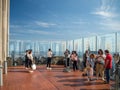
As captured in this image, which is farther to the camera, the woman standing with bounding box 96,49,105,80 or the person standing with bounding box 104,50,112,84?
the woman standing with bounding box 96,49,105,80

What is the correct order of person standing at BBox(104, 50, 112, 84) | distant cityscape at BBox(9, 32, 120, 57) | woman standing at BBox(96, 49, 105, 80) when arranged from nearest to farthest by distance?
person standing at BBox(104, 50, 112, 84) < woman standing at BBox(96, 49, 105, 80) < distant cityscape at BBox(9, 32, 120, 57)

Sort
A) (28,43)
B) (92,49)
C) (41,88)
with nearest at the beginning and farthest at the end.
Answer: (41,88), (92,49), (28,43)

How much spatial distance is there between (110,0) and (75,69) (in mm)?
13465

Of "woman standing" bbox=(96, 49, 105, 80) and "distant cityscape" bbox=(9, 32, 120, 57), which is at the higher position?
"distant cityscape" bbox=(9, 32, 120, 57)

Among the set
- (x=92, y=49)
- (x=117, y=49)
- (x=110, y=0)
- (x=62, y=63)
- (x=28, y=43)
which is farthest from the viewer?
(x=110, y=0)

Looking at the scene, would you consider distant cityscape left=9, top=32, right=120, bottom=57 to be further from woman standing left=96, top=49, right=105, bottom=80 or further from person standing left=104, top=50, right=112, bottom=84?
person standing left=104, top=50, right=112, bottom=84

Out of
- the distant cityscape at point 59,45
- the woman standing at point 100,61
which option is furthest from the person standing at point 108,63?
the distant cityscape at point 59,45

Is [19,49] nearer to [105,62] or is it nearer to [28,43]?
[28,43]

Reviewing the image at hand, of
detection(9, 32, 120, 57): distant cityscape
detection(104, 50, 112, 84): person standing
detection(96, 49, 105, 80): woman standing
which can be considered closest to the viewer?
detection(104, 50, 112, 84): person standing

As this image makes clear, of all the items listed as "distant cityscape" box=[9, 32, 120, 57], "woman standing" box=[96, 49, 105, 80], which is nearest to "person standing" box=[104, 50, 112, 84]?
"woman standing" box=[96, 49, 105, 80]

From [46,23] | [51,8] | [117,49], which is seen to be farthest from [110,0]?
[117,49]

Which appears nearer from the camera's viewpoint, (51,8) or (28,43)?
(28,43)

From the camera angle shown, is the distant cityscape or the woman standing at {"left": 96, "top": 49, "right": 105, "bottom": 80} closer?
the woman standing at {"left": 96, "top": 49, "right": 105, "bottom": 80}

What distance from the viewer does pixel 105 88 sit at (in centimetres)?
1058
